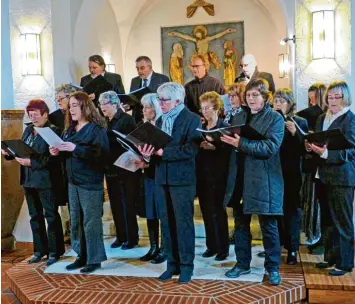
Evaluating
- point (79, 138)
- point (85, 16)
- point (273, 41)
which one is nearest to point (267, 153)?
point (79, 138)

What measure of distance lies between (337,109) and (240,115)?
0.66 m

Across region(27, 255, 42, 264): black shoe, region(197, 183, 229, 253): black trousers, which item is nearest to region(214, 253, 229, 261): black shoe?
region(197, 183, 229, 253): black trousers

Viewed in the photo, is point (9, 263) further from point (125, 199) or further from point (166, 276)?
point (166, 276)

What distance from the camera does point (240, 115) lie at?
3.13 metres

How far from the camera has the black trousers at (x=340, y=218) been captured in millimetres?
3092

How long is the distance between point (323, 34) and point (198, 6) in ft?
16.0

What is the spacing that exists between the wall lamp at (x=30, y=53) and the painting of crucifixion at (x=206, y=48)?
410 centimetres

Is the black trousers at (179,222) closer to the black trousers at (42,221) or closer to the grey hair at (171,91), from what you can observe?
the grey hair at (171,91)

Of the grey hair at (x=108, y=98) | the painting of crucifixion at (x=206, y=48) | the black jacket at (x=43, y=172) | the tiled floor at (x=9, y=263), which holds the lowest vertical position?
the tiled floor at (x=9, y=263)

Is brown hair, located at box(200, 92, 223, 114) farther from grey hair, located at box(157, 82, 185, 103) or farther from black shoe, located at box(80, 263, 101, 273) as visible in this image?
black shoe, located at box(80, 263, 101, 273)

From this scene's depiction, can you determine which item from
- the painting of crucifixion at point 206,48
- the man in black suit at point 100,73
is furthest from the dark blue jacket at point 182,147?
the painting of crucifixion at point 206,48

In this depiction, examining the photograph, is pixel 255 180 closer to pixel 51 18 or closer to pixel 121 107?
pixel 121 107

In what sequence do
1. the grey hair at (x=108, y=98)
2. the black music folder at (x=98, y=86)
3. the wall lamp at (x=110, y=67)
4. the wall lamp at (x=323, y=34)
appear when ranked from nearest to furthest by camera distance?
the grey hair at (x=108, y=98) → the wall lamp at (x=323, y=34) → the black music folder at (x=98, y=86) → the wall lamp at (x=110, y=67)

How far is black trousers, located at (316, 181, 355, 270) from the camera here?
3.09 metres
